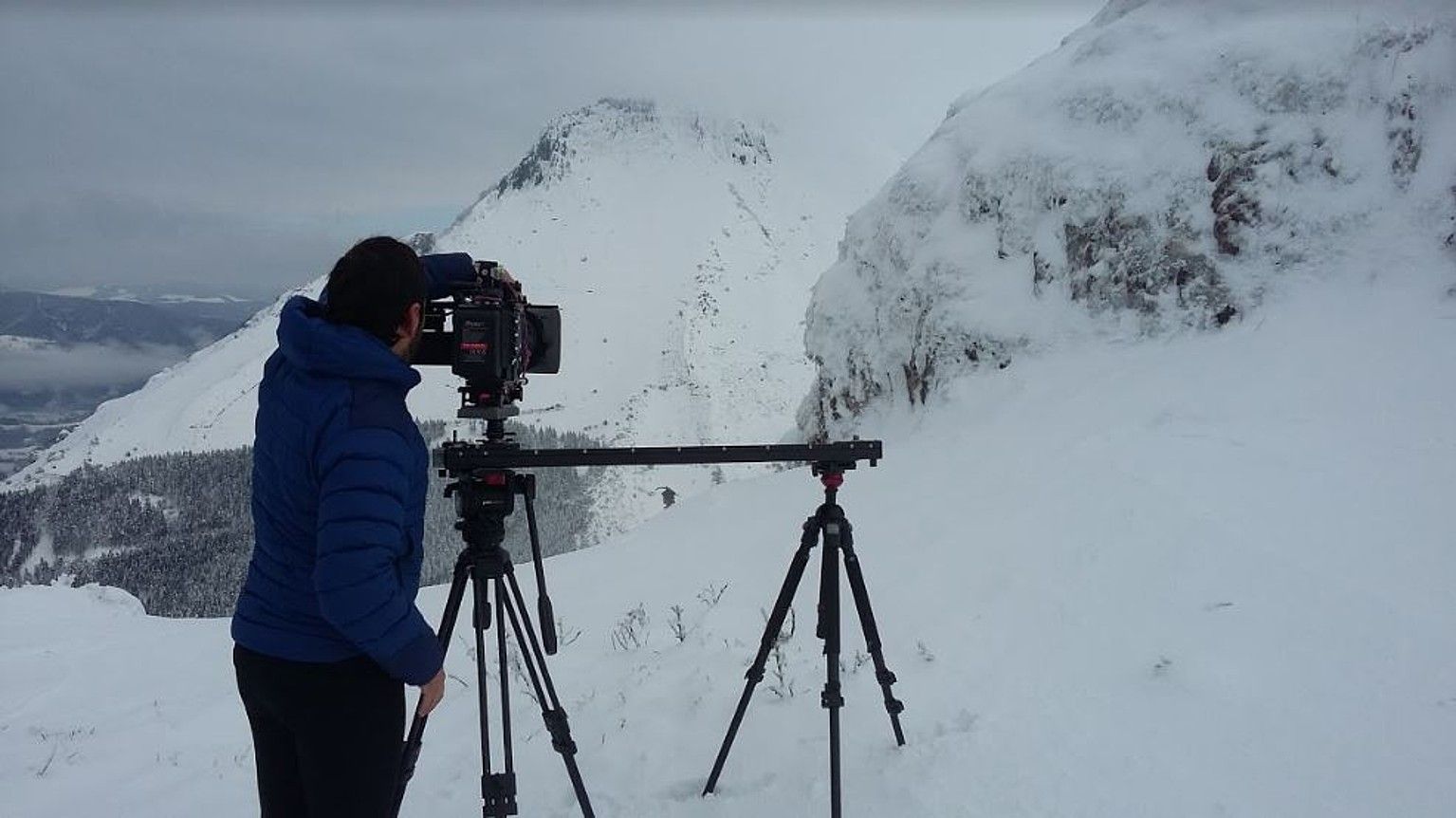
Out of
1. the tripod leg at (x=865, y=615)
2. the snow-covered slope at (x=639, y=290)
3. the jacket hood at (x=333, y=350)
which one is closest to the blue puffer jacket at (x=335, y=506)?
the jacket hood at (x=333, y=350)

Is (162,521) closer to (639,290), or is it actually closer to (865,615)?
(639,290)

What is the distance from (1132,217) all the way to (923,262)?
3.55 metres

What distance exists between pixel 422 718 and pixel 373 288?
4.51ft

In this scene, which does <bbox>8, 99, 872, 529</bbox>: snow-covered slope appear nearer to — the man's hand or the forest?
the forest

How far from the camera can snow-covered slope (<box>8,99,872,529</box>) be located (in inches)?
4112

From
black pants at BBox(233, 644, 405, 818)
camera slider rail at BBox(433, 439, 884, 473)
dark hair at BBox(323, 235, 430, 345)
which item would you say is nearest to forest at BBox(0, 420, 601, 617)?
camera slider rail at BBox(433, 439, 884, 473)

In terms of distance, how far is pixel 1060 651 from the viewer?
414 cm

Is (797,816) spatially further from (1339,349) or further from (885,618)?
(1339,349)

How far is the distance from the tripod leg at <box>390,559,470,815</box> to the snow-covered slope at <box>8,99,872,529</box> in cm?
7132

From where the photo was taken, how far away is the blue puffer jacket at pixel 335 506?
6.31 feet

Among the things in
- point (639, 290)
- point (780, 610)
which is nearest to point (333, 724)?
point (780, 610)

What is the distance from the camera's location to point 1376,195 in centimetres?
956

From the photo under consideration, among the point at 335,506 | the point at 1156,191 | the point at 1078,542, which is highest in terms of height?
the point at 1156,191

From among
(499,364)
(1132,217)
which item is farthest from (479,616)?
(1132,217)
